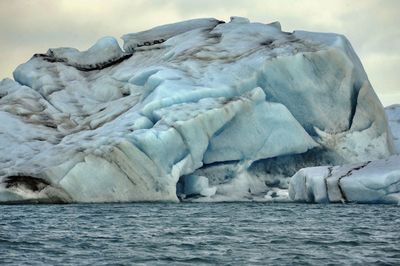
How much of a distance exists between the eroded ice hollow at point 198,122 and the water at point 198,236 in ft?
10.4

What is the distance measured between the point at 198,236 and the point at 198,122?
12114mm

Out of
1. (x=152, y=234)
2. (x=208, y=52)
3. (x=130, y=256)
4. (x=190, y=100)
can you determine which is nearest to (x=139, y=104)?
(x=190, y=100)

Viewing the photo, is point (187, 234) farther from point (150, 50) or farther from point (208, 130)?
point (150, 50)

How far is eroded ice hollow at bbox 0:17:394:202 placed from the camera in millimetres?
26062

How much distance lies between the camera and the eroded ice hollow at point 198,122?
26.1 metres

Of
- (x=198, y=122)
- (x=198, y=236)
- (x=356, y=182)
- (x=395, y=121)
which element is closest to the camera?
(x=198, y=236)

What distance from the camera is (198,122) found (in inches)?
1061

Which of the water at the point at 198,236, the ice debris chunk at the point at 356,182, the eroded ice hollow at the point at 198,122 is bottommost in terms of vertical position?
the water at the point at 198,236

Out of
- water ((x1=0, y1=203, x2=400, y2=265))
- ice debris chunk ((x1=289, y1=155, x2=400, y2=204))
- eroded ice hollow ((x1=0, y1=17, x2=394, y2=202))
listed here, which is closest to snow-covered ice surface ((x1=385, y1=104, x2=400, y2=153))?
eroded ice hollow ((x1=0, y1=17, x2=394, y2=202))

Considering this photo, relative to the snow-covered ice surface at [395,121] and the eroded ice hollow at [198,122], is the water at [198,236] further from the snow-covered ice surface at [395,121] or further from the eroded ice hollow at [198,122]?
the snow-covered ice surface at [395,121]

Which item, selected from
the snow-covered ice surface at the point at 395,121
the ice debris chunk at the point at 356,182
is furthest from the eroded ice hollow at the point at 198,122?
the snow-covered ice surface at the point at 395,121

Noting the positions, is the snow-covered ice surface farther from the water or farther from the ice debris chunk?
the water

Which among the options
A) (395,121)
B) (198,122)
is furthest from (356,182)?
(395,121)

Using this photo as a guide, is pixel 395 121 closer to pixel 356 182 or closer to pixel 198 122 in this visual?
pixel 356 182
